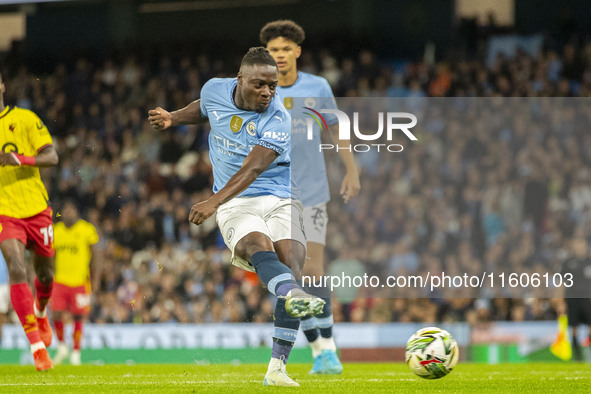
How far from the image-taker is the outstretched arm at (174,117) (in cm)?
658

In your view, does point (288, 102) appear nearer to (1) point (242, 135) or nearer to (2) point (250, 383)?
(1) point (242, 135)

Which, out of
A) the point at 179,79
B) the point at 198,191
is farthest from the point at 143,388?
the point at 179,79

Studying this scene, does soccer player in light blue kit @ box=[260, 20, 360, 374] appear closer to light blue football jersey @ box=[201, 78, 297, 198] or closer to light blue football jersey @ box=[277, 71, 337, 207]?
light blue football jersey @ box=[277, 71, 337, 207]

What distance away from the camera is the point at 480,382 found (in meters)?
6.66

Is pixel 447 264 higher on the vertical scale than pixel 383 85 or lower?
lower

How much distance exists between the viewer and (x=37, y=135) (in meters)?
7.93

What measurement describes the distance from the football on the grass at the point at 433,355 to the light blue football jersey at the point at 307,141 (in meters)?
1.94

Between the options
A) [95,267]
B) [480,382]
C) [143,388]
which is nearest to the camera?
[143,388]

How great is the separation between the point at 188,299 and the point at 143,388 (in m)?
8.41

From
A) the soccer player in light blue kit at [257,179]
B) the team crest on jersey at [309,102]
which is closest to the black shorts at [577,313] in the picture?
the team crest on jersey at [309,102]

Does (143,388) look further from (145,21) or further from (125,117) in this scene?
(145,21)

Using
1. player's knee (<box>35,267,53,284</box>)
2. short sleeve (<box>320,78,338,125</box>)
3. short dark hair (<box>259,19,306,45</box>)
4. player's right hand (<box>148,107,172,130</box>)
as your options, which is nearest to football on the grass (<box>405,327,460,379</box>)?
player's right hand (<box>148,107,172,130</box>)

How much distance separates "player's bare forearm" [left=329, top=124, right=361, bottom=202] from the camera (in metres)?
8.03

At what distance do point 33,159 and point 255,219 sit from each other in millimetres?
2489
